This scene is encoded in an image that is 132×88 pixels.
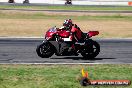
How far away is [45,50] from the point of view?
18.9m

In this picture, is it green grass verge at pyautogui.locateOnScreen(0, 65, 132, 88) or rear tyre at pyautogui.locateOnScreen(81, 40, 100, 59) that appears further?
rear tyre at pyautogui.locateOnScreen(81, 40, 100, 59)

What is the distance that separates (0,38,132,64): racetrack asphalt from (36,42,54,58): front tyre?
0.25m

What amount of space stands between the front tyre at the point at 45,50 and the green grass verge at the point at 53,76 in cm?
283

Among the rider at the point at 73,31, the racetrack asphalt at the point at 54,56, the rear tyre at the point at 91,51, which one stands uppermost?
the rider at the point at 73,31

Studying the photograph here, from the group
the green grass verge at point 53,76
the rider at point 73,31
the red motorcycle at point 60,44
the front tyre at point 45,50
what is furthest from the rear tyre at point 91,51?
the green grass verge at point 53,76

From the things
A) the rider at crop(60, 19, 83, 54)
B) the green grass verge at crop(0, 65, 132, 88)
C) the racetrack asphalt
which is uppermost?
the rider at crop(60, 19, 83, 54)

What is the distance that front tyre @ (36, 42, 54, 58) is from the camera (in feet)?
61.3

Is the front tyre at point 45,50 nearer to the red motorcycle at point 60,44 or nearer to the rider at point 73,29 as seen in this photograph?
the red motorcycle at point 60,44

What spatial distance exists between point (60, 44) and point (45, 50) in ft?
2.40

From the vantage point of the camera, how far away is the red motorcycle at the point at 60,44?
1870 centimetres

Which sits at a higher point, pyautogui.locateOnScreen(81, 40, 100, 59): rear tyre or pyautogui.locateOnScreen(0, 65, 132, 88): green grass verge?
pyautogui.locateOnScreen(0, 65, 132, 88): green grass verge

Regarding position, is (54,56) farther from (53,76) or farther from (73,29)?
(53,76)

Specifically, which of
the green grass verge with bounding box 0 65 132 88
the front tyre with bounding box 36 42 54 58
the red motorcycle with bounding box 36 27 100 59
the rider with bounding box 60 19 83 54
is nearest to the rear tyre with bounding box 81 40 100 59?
the red motorcycle with bounding box 36 27 100 59

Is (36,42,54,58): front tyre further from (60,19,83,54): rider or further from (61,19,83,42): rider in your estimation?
(61,19,83,42): rider
